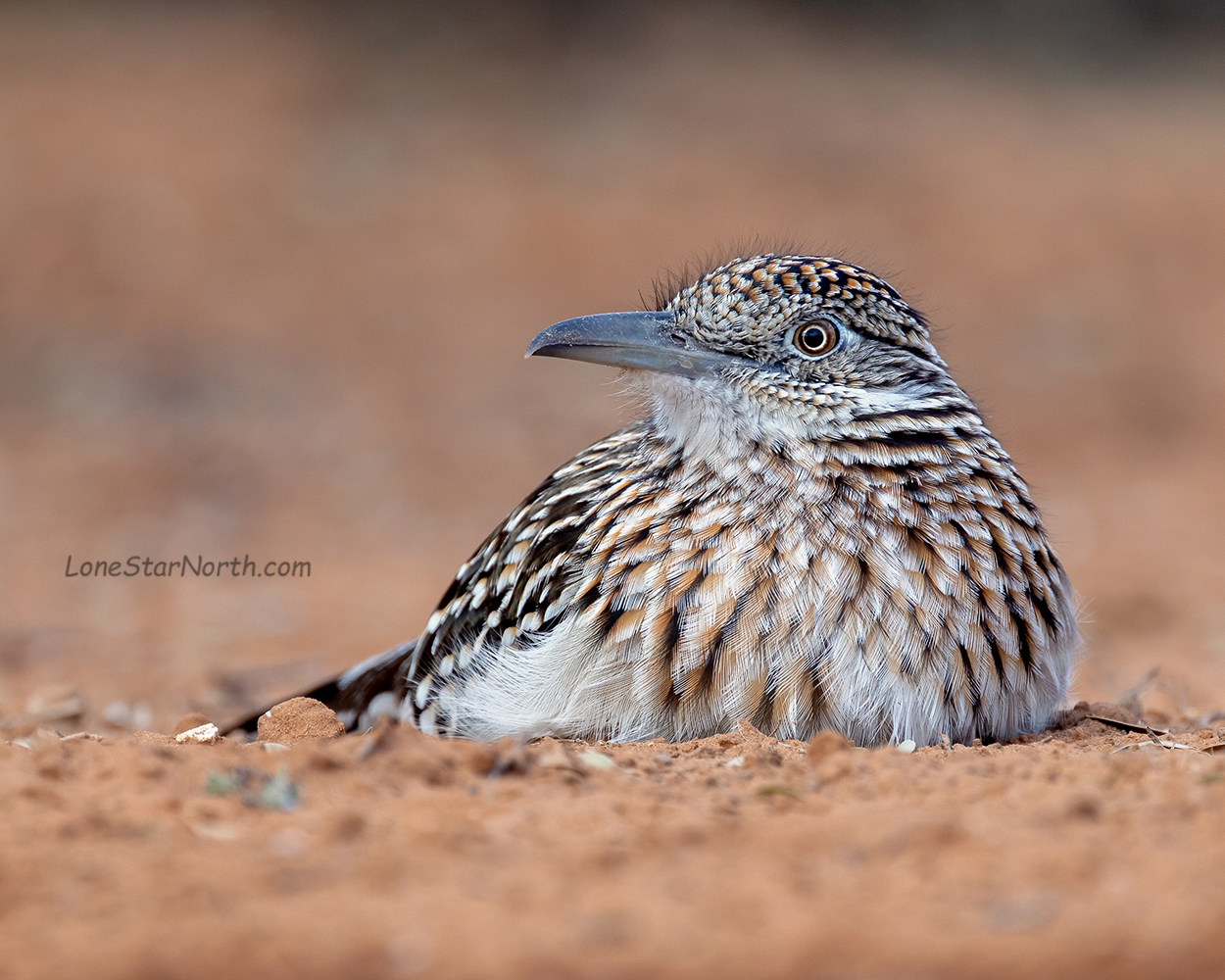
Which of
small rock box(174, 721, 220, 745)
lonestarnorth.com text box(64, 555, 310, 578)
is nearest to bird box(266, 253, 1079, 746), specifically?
small rock box(174, 721, 220, 745)

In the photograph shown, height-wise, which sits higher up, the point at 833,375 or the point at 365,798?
the point at 833,375

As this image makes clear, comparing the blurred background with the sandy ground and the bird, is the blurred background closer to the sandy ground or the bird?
the sandy ground

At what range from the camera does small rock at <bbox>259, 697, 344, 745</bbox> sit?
166 inches

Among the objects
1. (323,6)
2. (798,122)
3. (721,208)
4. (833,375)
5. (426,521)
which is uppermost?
(323,6)

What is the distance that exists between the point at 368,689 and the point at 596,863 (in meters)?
2.85

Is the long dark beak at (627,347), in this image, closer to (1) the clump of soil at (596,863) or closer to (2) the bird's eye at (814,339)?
(2) the bird's eye at (814,339)

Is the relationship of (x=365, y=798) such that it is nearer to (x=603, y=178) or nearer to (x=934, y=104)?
(x=603, y=178)

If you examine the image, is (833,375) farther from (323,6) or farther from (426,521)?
(323,6)

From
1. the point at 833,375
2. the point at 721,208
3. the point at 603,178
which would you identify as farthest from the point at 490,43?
the point at 833,375

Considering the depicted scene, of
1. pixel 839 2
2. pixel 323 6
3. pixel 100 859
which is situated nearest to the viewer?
pixel 100 859

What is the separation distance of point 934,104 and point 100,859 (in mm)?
22860

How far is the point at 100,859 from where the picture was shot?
9.04ft

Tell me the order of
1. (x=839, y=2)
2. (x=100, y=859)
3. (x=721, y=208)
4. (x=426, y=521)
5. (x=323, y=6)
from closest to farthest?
1. (x=100, y=859)
2. (x=426, y=521)
3. (x=721, y=208)
4. (x=323, y=6)
5. (x=839, y=2)

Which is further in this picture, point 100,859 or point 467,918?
point 100,859
